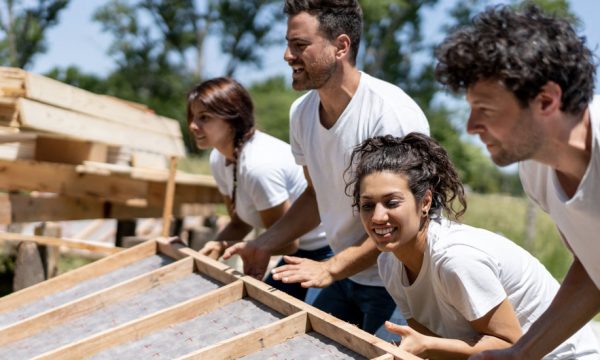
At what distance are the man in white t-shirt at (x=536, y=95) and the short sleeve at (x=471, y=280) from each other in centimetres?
48

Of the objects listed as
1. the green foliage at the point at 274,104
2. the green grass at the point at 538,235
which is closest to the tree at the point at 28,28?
the green foliage at the point at 274,104

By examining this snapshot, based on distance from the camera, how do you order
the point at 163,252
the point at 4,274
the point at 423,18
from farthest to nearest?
the point at 423,18, the point at 4,274, the point at 163,252

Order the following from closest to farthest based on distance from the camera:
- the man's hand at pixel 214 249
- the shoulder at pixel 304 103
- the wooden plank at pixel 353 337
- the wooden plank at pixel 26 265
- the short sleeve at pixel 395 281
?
the wooden plank at pixel 353 337 < the short sleeve at pixel 395 281 < the shoulder at pixel 304 103 < the man's hand at pixel 214 249 < the wooden plank at pixel 26 265

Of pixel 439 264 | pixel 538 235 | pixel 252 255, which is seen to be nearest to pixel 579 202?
pixel 439 264

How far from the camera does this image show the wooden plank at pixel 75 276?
12.2 ft

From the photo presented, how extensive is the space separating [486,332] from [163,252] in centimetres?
203

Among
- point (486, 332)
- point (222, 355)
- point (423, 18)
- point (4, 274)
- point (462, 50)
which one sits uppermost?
point (423, 18)

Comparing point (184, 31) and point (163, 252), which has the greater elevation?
point (184, 31)

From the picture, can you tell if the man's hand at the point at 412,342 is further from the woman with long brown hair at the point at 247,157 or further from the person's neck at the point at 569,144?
the woman with long brown hair at the point at 247,157

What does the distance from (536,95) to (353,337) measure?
116 cm

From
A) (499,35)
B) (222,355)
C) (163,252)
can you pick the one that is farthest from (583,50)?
(163,252)

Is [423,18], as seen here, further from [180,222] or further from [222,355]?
[222,355]

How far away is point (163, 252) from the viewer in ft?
14.2

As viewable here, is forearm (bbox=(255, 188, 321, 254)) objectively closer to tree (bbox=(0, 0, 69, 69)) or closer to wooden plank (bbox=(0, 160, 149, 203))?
wooden plank (bbox=(0, 160, 149, 203))
